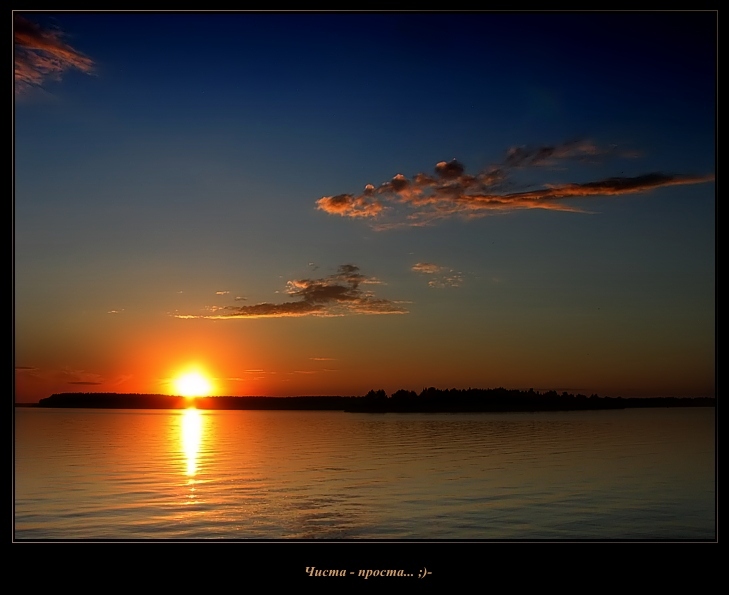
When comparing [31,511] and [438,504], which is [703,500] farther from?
[31,511]

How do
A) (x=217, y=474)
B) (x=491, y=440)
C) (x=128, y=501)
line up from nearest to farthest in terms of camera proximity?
(x=128, y=501) → (x=217, y=474) → (x=491, y=440)

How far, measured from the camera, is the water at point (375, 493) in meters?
12.7

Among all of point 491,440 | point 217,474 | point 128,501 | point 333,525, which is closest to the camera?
point 333,525

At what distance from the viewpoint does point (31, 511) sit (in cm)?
1431

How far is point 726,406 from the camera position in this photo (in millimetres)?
7438

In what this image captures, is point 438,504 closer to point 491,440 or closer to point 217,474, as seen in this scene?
point 217,474

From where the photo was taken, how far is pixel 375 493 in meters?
16.6

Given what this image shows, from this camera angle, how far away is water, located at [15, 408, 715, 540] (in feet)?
41.8
